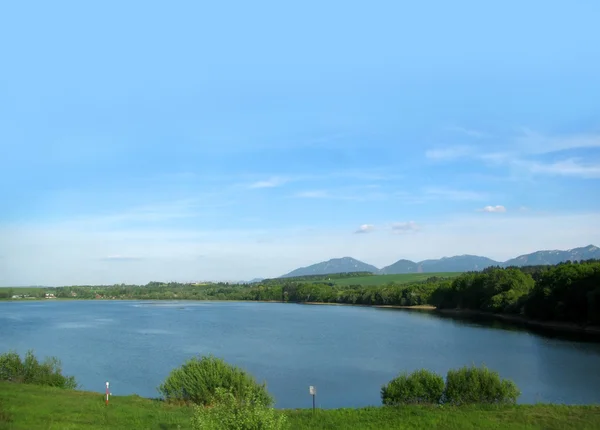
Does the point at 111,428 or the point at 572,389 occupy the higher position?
the point at 111,428

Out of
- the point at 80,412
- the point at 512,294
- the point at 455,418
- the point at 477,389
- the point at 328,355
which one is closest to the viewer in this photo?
the point at 455,418

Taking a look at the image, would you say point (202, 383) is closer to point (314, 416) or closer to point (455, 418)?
point (314, 416)

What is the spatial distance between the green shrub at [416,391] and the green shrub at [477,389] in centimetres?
45

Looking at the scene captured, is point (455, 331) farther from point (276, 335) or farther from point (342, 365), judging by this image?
point (342, 365)

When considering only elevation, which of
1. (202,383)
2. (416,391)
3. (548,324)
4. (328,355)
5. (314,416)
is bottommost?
(548,324)

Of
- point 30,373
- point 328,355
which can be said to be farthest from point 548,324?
point 30,373

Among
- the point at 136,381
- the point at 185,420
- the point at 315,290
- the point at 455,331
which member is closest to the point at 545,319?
the point at 455,331

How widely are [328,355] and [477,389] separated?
22.7 meters

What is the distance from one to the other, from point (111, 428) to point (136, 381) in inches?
669

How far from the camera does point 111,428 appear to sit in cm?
1587

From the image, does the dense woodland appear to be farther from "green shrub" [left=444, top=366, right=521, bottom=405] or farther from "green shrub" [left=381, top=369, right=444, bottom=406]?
"green shrub" [left=381, top=369, right=444, bottom=406]

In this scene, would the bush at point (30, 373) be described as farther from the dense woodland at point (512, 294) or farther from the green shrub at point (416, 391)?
the dense woodland at point (512, 294)

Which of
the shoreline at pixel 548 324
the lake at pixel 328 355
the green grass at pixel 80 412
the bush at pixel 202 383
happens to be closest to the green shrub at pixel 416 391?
the lake at pixel 328 355

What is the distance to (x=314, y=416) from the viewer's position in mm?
18016
